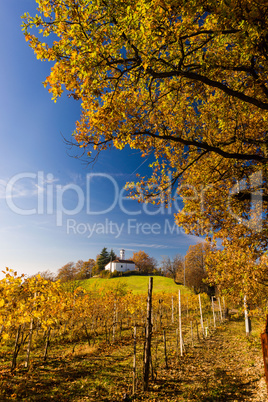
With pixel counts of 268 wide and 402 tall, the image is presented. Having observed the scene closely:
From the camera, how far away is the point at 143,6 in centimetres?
371

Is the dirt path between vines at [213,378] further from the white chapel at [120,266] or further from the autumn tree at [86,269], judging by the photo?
the white chapel at [120,266]

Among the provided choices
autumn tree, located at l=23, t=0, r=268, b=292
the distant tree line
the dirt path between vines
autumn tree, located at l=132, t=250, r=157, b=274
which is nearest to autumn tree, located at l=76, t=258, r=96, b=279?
the distant tree line

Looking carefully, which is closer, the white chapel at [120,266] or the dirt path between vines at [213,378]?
the dirt path between vines at [213,378]

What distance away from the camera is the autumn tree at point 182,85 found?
13.7 ft

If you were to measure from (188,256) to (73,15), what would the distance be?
179 feet

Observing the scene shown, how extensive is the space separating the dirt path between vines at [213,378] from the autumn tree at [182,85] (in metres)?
5.26

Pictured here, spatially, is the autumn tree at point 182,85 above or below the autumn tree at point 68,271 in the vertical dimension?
above

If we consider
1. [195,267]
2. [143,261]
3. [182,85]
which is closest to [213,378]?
[182,85]

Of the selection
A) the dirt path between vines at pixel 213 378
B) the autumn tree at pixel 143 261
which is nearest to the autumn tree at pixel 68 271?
the autumn tree at pixel 143 261

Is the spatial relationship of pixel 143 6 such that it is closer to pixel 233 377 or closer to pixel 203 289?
pixel 233 377

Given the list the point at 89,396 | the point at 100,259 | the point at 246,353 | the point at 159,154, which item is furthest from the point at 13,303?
the point at 100,259

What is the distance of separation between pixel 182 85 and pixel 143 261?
99178mm

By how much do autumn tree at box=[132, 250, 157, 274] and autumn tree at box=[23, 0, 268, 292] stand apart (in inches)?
3551

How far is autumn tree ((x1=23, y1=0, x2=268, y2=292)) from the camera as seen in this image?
165 inches
